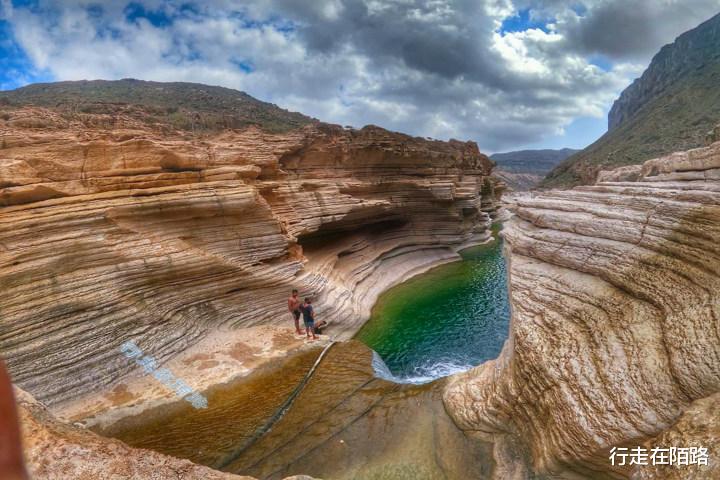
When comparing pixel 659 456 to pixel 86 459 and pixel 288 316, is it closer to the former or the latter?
pixel 86 459

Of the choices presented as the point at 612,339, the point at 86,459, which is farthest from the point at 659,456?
the point at 86,459

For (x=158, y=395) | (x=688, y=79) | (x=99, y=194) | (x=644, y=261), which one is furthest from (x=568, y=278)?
(x=688, y=79)

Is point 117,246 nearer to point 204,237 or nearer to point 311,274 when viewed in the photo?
point 204,237

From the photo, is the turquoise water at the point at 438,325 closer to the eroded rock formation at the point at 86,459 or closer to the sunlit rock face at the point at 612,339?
the sunlit rock face at the point at 612,339

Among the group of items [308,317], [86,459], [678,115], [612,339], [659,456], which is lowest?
[308,317]

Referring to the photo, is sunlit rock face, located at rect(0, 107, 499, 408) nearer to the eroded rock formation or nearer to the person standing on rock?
the person standing on rock

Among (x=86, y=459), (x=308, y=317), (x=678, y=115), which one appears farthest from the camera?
(x=678, y=115)
